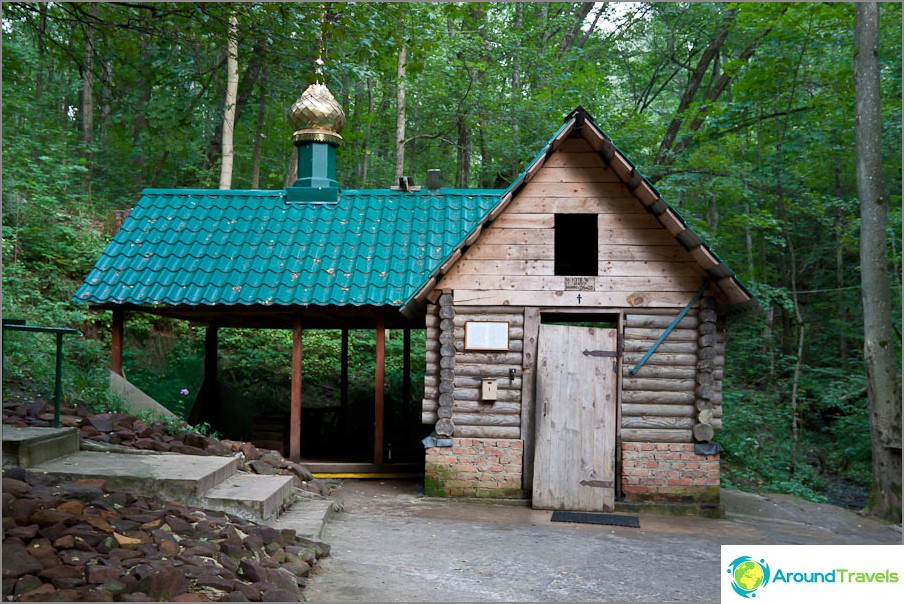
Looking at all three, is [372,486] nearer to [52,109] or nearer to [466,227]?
[466,227]

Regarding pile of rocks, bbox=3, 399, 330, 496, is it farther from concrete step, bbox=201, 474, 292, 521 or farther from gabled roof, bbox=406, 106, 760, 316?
gabled roof, bbox=406, 106, 760, 316

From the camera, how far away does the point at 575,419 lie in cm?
986

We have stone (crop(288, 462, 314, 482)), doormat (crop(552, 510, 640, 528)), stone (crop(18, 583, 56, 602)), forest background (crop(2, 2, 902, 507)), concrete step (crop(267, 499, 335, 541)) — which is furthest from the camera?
forest background (crop(2, 2, 902, 507))

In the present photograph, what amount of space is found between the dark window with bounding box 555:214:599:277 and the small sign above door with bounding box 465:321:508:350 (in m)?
3.37

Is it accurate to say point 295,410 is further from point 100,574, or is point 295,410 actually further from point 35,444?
point 100,574

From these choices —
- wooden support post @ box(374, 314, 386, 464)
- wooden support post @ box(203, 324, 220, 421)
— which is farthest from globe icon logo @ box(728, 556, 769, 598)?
wooden support post @ box(203, 324, 220, 421)

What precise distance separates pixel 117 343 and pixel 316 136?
16.8ft

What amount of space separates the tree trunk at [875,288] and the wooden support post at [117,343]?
447 inches

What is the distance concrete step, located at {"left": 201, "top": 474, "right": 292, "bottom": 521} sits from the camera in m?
6.84

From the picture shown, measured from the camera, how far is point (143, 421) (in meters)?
9.02

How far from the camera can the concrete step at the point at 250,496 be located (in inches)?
269

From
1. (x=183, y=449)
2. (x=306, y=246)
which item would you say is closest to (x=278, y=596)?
(x=183, y=449)

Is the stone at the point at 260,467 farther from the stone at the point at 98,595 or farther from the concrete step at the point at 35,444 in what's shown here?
the stone at the point at 98,595

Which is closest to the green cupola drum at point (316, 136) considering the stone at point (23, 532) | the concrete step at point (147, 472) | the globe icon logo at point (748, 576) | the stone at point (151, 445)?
the stone at point (151, 445)
